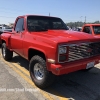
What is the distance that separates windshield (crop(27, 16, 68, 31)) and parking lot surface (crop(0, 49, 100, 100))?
1633mm

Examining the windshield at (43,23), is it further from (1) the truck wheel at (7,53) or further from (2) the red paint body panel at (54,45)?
(1) the truck wheel at (7,53)

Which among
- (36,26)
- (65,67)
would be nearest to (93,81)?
(65,67)

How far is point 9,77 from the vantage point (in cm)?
520

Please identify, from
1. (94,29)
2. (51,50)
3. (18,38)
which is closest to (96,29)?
(94,29)

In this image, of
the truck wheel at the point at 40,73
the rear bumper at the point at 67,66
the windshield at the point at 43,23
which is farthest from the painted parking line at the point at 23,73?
the windshield at the point at 43,23

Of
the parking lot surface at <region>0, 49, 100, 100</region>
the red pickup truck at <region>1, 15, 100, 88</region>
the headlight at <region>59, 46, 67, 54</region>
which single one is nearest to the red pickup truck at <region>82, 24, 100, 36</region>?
the parking lot surface at <region>0, 49, 100, 100</region>

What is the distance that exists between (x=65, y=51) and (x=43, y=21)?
211cm

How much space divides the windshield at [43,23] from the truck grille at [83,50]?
66.4 inches

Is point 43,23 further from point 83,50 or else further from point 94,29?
point 94,29

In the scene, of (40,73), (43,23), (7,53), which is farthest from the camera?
(7,53)

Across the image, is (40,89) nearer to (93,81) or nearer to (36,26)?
(93,81)

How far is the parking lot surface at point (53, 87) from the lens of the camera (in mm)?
3953

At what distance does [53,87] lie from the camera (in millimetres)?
4531

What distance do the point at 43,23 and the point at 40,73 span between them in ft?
6.17
